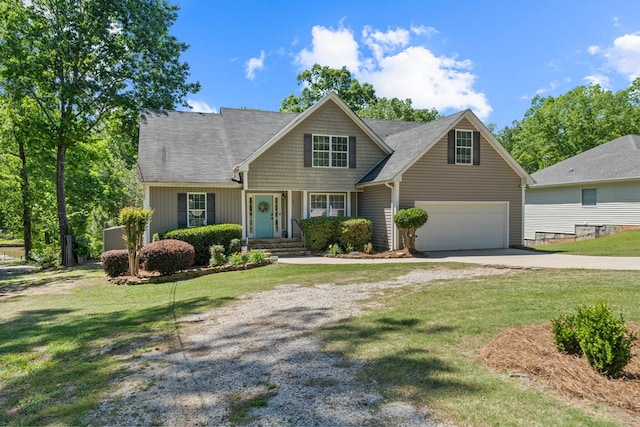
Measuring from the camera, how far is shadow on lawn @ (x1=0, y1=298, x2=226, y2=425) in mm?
4023

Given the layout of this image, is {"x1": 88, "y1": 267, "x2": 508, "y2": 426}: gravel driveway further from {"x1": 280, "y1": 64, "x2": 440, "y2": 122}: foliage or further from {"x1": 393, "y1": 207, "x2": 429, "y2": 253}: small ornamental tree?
{"x1": 280, "y1": 64, "x2": 440, "y2": 122}: foliage

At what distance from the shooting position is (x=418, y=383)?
3.99m

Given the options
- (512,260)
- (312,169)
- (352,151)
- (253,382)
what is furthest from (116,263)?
(512,260)

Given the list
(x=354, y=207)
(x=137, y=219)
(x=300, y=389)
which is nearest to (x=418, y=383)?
(x=300, y=389)

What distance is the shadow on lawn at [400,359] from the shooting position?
387 centimetres

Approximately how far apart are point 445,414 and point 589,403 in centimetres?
130

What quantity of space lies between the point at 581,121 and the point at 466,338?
40.9 m

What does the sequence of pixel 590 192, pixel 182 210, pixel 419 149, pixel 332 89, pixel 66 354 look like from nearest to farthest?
pixel 66 354 < pixel 182 210 < pixel 419 149 < pixel 590 192 < pixel 332 89

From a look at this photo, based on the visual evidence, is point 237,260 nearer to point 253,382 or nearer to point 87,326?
point 87,326

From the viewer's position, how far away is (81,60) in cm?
2020

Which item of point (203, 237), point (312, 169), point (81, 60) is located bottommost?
point (203, 237)

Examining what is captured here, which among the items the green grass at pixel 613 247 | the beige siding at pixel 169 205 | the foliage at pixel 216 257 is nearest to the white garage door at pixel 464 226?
the green grass at pixel 613 247

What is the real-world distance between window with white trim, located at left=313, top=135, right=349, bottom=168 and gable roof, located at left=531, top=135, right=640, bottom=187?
12517 mm

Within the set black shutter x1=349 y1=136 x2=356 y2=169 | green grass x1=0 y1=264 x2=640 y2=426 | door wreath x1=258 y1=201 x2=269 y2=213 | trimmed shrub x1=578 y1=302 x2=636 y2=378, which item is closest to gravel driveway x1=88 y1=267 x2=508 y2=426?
green grass x1=0 y1=264 x2=640 y2=426
